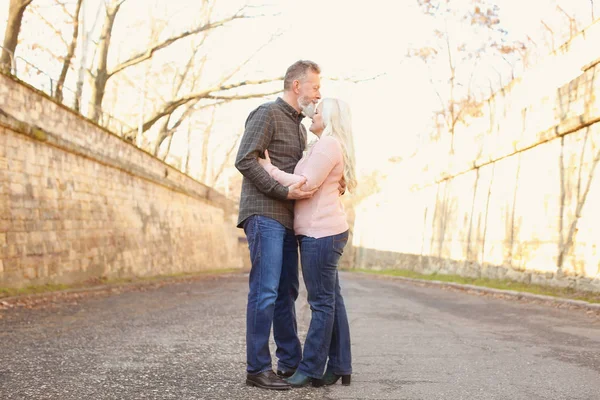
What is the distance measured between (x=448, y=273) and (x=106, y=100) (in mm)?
22886

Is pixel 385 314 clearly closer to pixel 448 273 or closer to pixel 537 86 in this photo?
pixel 537 86

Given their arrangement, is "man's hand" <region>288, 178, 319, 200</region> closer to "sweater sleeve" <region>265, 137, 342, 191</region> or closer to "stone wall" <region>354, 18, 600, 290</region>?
"sweater sleeve" <region>265, 137, 342, 191</region>

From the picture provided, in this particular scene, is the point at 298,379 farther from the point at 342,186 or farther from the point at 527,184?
the point at 527,184

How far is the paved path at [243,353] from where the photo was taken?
12.1 ft

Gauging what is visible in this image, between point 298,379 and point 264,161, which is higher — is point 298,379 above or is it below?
below

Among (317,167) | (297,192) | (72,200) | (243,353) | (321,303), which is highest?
(72,200)

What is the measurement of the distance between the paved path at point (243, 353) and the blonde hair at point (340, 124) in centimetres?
136

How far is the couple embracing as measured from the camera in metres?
3.85

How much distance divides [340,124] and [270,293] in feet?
3.52

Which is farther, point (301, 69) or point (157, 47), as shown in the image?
point (157, 47)

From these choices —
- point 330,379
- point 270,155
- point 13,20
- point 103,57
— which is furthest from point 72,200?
point 330,379

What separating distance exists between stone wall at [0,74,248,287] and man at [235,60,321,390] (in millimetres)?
6913

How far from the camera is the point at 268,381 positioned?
372 cm

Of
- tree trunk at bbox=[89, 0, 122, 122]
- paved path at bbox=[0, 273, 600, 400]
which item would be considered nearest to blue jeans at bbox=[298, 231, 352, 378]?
paved path at bbox=[0, 273, 600, 400]
